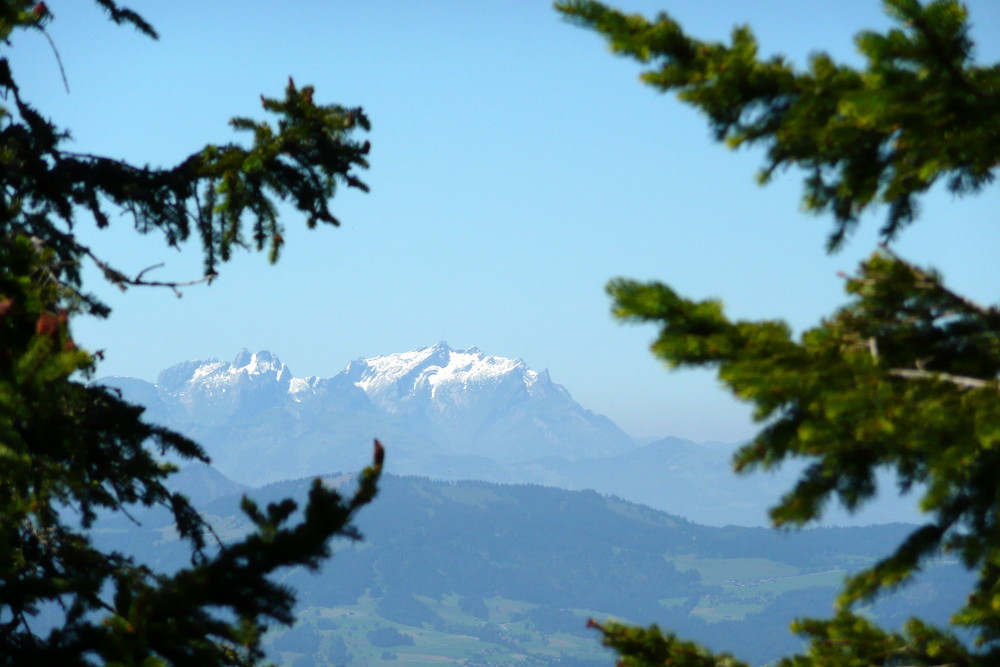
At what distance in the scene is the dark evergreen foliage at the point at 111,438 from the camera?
4.48 meters

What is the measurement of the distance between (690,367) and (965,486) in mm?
1396

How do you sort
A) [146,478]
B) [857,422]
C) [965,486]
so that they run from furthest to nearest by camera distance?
1. [146,478]
2. [965,486]
3. [857,422]

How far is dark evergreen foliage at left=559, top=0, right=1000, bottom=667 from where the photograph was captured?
12.5 ft

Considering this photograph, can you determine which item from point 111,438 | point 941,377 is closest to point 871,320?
point 941,377

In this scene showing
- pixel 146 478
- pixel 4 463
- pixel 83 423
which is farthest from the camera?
pixel 146 478

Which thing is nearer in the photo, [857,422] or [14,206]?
[857,422]

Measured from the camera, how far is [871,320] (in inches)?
177

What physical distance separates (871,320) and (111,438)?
6651 millimetres

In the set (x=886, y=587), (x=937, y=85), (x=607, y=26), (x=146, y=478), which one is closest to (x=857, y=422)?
(x=886, y=587)

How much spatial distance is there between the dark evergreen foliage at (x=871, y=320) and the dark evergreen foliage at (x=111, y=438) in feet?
6.55

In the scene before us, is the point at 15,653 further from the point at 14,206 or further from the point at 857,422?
the point at 857,422

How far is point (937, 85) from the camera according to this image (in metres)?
4.21

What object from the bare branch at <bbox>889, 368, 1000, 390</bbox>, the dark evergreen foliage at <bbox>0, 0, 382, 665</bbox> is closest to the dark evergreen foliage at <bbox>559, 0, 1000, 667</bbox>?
the bare branch at <bbox>889, 368, 1000, 390</bbox>

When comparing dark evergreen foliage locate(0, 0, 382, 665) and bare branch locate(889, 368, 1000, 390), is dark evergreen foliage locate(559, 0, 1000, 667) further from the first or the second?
dark evergreen foliage locate(0, 0, 382, 665)
